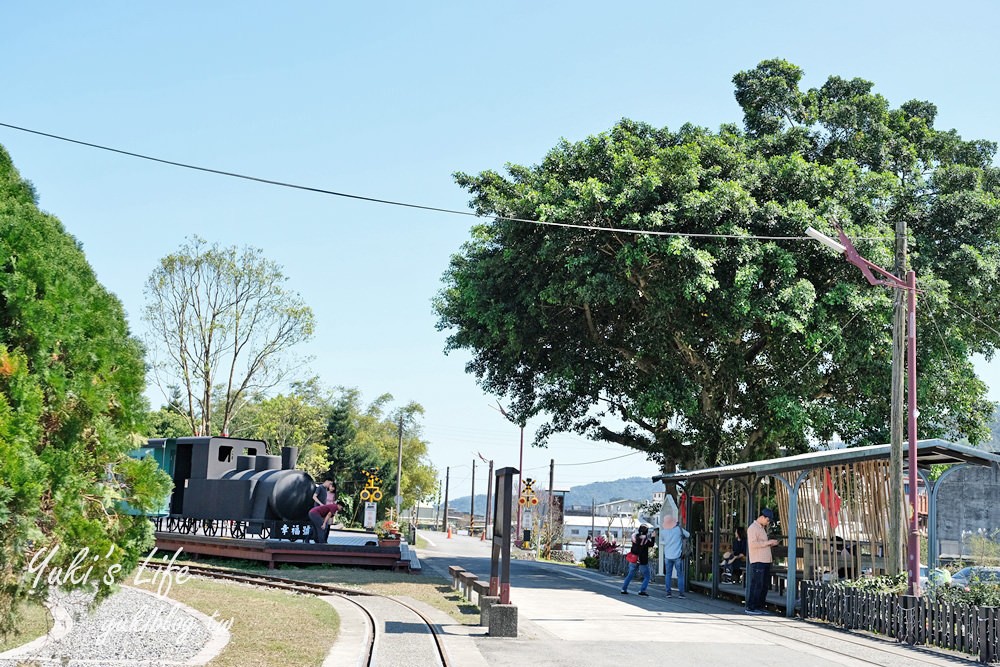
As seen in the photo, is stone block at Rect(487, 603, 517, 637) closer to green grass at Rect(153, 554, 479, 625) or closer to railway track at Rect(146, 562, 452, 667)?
railway track at Rect(146, 562, 452, 667)

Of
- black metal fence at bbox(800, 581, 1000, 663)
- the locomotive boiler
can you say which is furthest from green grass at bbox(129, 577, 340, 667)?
→ black metal fence at bbox(800, 581, 1000, 663)

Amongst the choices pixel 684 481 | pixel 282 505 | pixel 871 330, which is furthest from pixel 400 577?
pixel 871 330

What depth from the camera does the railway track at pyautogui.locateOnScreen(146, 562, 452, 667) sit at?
10742 mm

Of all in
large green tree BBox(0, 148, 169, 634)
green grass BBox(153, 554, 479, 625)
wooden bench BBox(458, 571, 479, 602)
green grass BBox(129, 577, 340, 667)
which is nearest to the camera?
large green tree BBox(0, 148, 169, 634)

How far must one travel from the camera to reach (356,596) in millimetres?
17609

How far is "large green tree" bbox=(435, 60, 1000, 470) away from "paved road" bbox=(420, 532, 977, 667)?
8.83 metres

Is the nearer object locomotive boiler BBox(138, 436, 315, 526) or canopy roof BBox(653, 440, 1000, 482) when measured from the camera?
canopy roof BBox(653, 440, 1000, 482)

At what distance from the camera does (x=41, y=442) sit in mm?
6953

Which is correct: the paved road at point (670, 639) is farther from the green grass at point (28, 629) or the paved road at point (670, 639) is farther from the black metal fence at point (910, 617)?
the green grass at point (28, 629)

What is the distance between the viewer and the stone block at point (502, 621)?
41.5 ft

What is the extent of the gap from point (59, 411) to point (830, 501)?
14.7m

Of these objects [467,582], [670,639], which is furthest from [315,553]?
[670,639]

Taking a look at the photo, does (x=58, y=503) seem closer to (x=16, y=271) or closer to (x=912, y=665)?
(x=16, y=271)

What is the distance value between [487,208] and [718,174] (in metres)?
7.02
